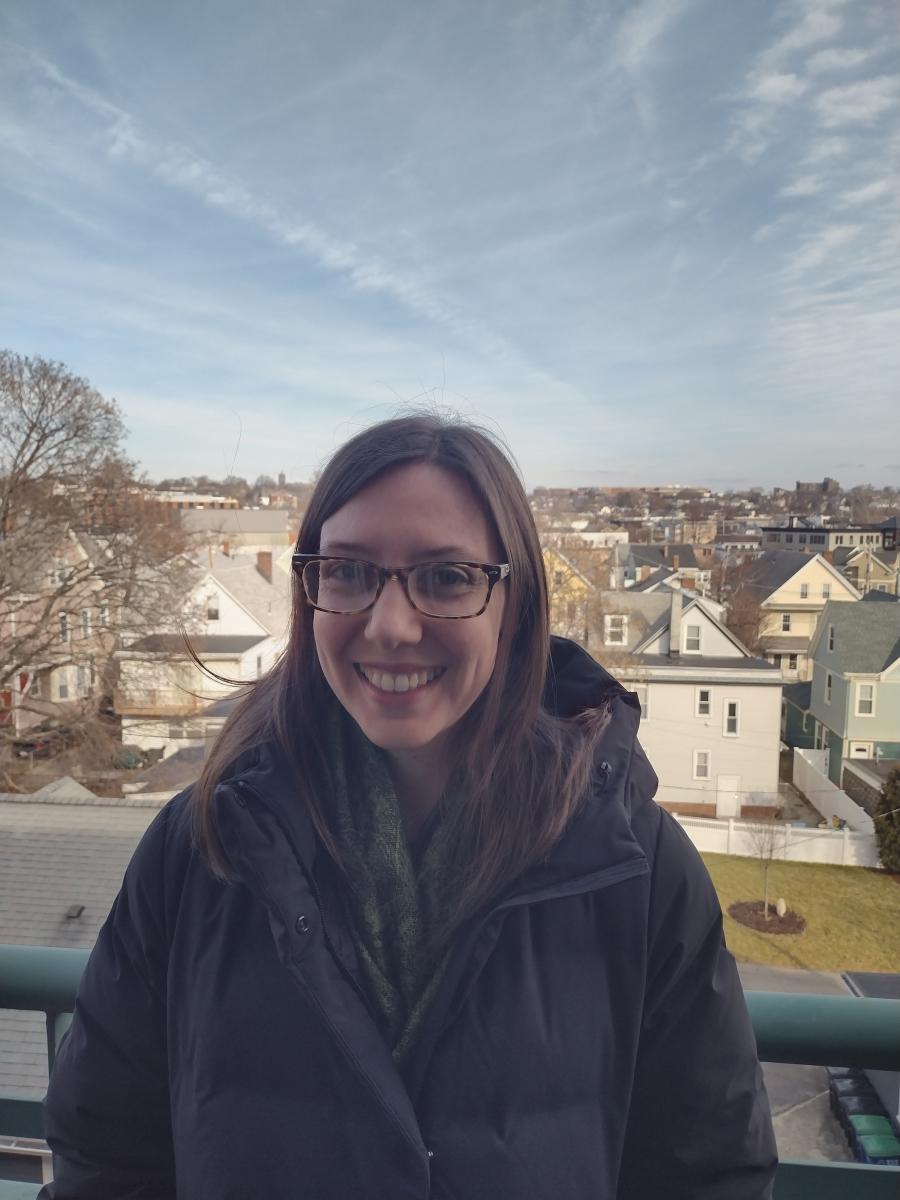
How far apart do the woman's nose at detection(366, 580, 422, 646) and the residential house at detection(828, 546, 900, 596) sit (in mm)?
4444

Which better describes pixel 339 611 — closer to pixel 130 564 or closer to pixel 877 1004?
pixel 877 1004

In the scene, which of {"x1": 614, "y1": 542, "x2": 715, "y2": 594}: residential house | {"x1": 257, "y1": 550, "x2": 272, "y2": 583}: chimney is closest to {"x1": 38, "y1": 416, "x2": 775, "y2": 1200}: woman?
{"x1": 614, "y1": 542, "x2": 715, "y2": 594}: residential house

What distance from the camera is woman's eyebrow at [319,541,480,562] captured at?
72 cm

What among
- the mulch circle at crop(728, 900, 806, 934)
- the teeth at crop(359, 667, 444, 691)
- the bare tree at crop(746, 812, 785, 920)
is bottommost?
the bare tree at crop(746, 812, 785, 920)

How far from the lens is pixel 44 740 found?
24.8 feet

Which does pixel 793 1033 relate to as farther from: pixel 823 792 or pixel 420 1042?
pixel 823 792

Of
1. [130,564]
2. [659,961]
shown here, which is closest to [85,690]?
[130,564]

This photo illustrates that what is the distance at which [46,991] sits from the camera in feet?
2.86

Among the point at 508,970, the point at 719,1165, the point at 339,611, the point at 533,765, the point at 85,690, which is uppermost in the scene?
the point at 339,611

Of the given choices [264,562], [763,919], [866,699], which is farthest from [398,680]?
[264,562]

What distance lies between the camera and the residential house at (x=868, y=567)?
4.51m

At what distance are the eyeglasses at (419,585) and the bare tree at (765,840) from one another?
114 inches

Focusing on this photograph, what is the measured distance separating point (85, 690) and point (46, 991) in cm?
771

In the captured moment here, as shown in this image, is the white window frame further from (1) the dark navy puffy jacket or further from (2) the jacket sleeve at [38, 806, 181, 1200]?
(2) the jacket sleeve at [38, 806, 181, 1200]
